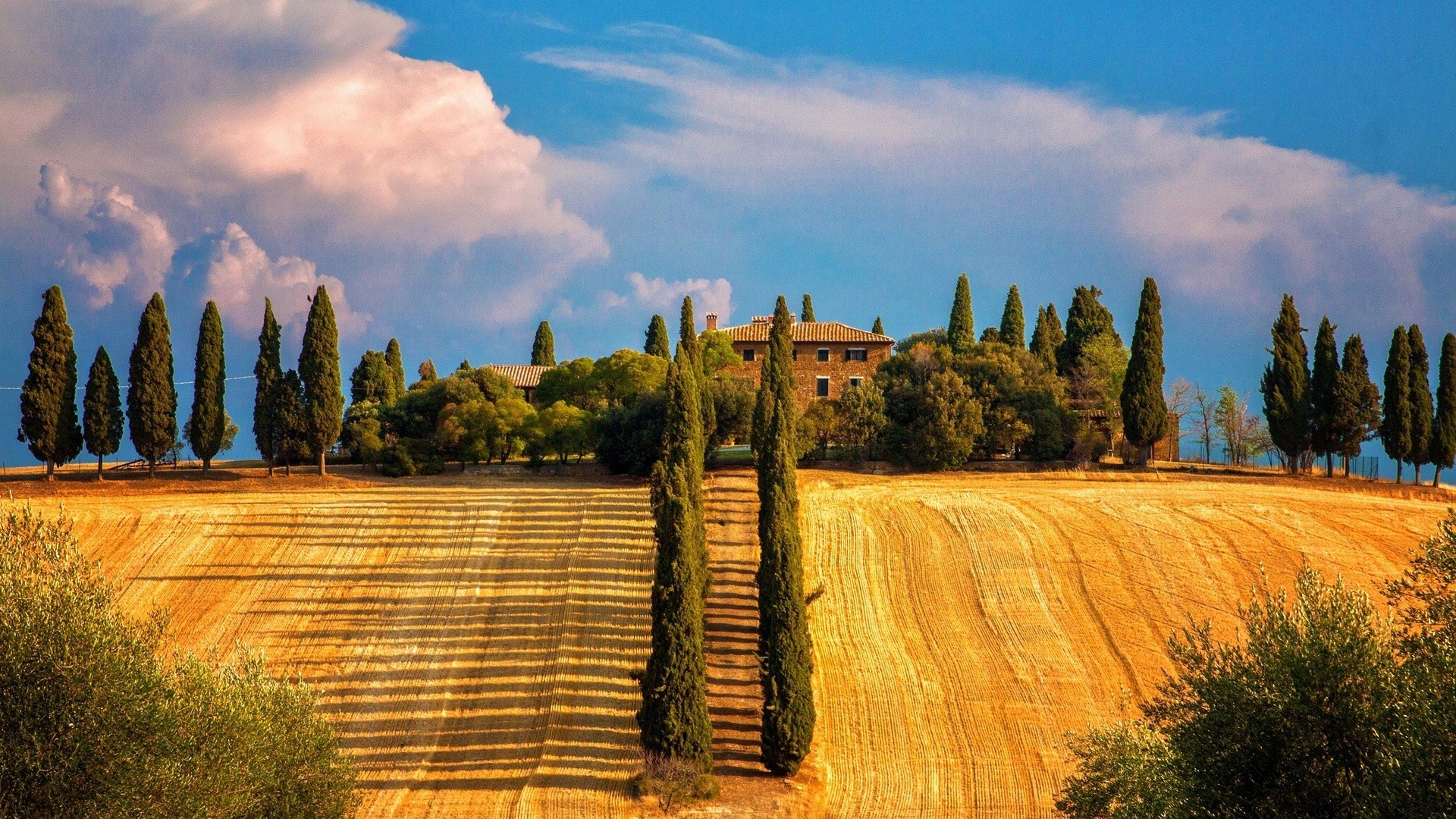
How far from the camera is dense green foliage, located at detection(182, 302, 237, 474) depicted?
53.5 metres

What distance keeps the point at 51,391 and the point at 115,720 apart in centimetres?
3718

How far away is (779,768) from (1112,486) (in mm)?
25996

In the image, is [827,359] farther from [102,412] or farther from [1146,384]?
[102,412]

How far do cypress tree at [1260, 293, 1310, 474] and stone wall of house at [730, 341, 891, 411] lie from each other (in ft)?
71.7

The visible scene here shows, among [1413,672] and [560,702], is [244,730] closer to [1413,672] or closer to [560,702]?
[560,702]

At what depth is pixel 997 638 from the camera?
112ft

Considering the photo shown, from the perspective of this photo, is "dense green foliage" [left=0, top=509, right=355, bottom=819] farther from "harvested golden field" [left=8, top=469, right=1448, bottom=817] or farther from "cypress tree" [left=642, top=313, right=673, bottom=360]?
"cypress tree" [left=642, top=313, right=673, bottom=360]

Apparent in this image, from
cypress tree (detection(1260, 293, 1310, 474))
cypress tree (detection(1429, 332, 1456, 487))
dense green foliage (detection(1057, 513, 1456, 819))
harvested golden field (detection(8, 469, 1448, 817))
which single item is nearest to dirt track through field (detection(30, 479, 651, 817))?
harvested golden field (detection(8, 469, 1448, 817))

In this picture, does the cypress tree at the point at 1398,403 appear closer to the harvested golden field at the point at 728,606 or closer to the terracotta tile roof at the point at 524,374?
the harvested golden field at the point at 728,606

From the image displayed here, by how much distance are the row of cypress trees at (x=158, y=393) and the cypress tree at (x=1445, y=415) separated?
167 feet

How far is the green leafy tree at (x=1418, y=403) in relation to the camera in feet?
178

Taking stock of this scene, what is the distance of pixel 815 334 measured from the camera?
7188cm

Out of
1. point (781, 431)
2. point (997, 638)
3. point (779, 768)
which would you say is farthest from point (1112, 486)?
point (779, 768)

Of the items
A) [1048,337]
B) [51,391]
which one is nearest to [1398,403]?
[1048,337]
